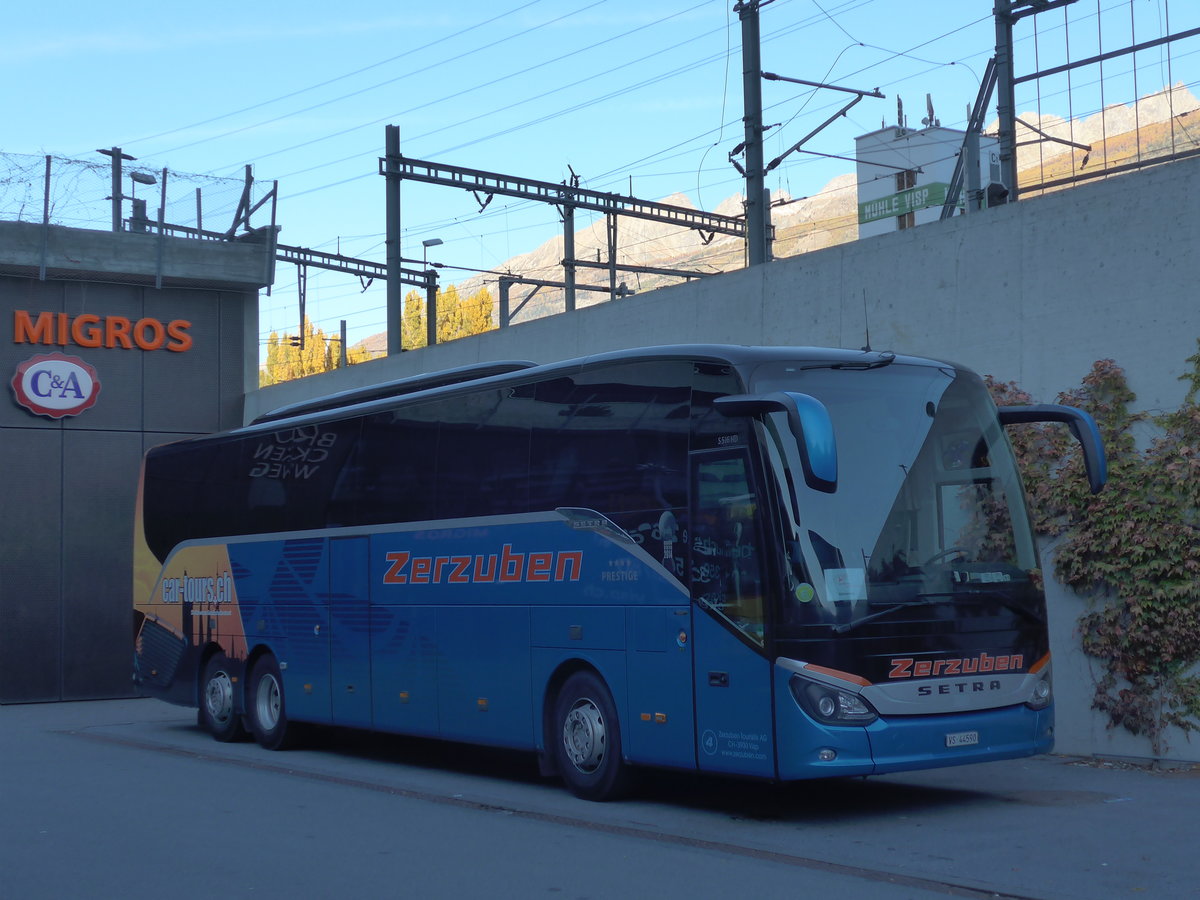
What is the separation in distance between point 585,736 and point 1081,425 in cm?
421

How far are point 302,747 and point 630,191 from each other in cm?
2383

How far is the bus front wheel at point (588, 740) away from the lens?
10.7 m

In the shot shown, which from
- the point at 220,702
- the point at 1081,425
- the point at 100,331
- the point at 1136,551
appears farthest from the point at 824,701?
the point at 100,331

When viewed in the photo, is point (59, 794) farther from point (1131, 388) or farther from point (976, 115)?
point (976, 115)

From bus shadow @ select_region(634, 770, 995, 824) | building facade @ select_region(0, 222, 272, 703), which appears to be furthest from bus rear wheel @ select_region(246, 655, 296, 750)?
building facade @ select_region(0, 222, 272, 703)

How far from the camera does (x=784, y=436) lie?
31.1ft

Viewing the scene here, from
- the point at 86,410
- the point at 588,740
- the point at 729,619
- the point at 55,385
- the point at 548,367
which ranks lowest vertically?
the point at 588,740

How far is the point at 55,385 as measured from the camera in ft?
81.2

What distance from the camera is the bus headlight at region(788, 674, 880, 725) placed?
919cm

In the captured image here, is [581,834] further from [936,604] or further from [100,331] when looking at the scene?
[100,331]

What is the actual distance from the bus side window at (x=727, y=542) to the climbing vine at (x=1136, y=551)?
13.8 ft

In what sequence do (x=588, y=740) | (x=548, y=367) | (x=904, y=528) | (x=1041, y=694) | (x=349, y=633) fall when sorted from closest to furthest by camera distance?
(x=904, y=528) < (x=1041, y=694) < (x=588, y=740) < (x=548, y=367) < (x=349, y=633)

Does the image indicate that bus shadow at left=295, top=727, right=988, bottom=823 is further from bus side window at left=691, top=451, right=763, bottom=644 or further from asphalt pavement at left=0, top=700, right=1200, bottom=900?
bus side window at left=691, top=451, right=763, bottom=644

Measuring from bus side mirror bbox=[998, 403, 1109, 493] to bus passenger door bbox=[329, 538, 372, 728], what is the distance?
6268 mm
